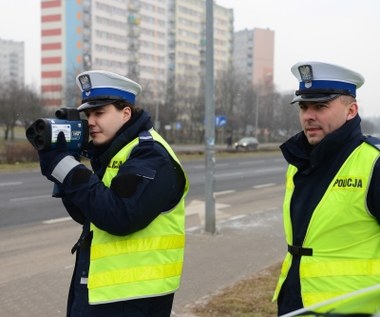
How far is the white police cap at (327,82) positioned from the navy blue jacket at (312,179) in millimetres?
163

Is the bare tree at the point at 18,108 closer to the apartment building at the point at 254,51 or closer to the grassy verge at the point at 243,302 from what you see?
the grassy verge at the point at 243,302

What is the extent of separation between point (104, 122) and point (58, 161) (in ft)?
0.99

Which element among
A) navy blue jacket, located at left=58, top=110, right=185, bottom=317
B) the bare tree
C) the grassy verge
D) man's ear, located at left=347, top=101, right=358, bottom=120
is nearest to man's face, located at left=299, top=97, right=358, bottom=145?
man's ear, located at left=347, top=101, right=358, bottom=120

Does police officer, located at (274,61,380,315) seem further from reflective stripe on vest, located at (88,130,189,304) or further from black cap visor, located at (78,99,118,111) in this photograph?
black cap visor, located at (78,99,118,111)

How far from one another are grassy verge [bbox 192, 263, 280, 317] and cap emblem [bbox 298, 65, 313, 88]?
259 cm

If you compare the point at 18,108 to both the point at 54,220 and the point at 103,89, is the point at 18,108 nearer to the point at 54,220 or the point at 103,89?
the point at 54,220

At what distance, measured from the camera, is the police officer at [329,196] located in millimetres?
2225

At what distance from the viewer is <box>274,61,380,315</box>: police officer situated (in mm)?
2225

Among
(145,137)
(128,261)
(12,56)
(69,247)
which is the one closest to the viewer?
(128,261)

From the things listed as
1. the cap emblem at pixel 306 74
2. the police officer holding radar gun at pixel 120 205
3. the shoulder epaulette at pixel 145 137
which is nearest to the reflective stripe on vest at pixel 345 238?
the cap emblem at pixel 306 74

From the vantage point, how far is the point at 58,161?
7.57 ft

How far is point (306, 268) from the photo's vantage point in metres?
2.34

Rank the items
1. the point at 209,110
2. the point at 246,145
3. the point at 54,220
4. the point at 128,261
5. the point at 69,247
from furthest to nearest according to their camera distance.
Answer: the point at 246,145 < the point at 54,220 < the point at 209,110 < the point at 69,247 < the point at 128,261

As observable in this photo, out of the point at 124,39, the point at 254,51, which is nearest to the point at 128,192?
the point at 124,39
